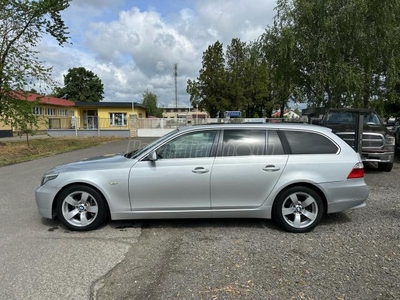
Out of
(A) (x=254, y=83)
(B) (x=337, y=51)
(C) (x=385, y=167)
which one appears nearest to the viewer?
(C) (x=385, y=167)

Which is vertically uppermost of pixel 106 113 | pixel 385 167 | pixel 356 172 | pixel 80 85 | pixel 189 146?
pixel 80 85

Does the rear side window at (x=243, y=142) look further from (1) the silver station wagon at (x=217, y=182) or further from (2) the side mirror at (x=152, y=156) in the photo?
(2) the side mirror at (x=152, y=156)

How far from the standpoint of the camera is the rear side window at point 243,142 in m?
4.69

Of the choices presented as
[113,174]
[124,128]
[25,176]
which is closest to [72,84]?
[124,128]

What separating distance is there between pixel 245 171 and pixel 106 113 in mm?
35943

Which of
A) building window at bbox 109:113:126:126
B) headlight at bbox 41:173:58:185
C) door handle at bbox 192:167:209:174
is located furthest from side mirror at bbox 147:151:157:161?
building window at bbox 109:113:126:126

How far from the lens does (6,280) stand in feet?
10.9

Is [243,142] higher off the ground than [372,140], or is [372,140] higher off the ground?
[243,142]

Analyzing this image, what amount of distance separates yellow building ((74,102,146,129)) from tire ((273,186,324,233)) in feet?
96.1

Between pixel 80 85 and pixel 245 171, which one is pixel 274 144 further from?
pixel 80 85

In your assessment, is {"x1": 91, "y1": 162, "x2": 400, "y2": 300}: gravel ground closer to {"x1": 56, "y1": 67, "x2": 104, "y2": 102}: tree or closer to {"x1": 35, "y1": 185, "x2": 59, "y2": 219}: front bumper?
{"x1": 35, "y1": 185, "x2": 59, "y2": 219}: front bumper

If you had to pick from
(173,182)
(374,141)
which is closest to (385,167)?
(374,141)

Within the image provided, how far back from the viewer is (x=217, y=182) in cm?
456

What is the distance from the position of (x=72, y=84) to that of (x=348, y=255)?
247 feet
